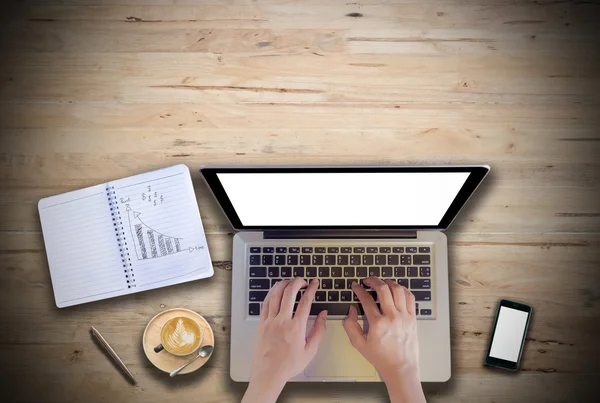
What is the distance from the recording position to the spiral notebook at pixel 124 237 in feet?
3.63

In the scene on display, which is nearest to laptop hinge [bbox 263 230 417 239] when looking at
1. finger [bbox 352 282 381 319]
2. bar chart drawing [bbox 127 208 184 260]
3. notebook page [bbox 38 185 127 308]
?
finger [bbox 352 282 381 319]

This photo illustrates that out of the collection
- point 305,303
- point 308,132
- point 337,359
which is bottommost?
point 337,359

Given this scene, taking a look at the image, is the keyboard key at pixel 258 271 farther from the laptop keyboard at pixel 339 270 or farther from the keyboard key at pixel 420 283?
the keyboard key at pixel 420 283

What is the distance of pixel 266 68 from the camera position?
1.15 meters

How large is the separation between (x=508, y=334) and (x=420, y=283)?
0.22m

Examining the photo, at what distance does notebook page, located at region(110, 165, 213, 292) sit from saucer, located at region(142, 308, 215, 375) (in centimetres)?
7

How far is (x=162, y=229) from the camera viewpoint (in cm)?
112

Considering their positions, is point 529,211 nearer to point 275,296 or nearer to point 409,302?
point 409,302

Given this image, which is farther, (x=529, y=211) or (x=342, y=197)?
(x=529, y=211)

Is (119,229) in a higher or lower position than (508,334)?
higher

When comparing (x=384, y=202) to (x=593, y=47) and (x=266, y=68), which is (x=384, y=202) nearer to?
(x=266, y=68)

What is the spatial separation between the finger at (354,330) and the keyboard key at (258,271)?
20 centimetres

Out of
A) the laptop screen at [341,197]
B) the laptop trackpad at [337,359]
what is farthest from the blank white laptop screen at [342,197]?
the laptop trackpad at [337,359]

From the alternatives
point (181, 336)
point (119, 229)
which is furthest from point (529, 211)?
point (119, 229)
